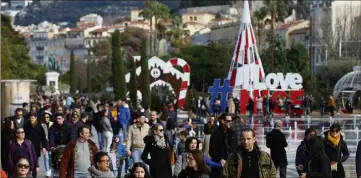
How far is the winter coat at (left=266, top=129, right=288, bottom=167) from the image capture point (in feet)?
56.5

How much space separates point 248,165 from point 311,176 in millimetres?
2185

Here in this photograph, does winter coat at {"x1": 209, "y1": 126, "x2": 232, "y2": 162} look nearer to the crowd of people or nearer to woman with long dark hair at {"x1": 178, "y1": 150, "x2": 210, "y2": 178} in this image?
the crowd of people

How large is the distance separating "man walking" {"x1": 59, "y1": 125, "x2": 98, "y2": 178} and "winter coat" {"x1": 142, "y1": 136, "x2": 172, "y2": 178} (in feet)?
4.05

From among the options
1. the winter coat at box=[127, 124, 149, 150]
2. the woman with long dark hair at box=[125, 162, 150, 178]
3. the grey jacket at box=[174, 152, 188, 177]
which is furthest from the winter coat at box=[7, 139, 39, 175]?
the woman with long dark hair at box=[125, 162, 150, 178]

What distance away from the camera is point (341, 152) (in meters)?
14.8

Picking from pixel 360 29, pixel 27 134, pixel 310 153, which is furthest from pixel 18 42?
pixel 310 153

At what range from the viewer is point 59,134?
18.4 meters

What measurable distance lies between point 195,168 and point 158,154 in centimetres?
330

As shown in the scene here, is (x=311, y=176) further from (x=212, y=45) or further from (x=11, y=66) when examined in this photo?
(x=212, y=45)

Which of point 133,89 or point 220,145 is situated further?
point 133,89

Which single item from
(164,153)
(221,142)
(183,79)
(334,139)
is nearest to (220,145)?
(221,142)

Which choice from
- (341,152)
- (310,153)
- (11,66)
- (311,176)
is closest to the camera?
(311,176)

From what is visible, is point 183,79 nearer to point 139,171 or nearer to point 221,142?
point 221,142

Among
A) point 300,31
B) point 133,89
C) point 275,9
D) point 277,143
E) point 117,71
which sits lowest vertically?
point 277,143
